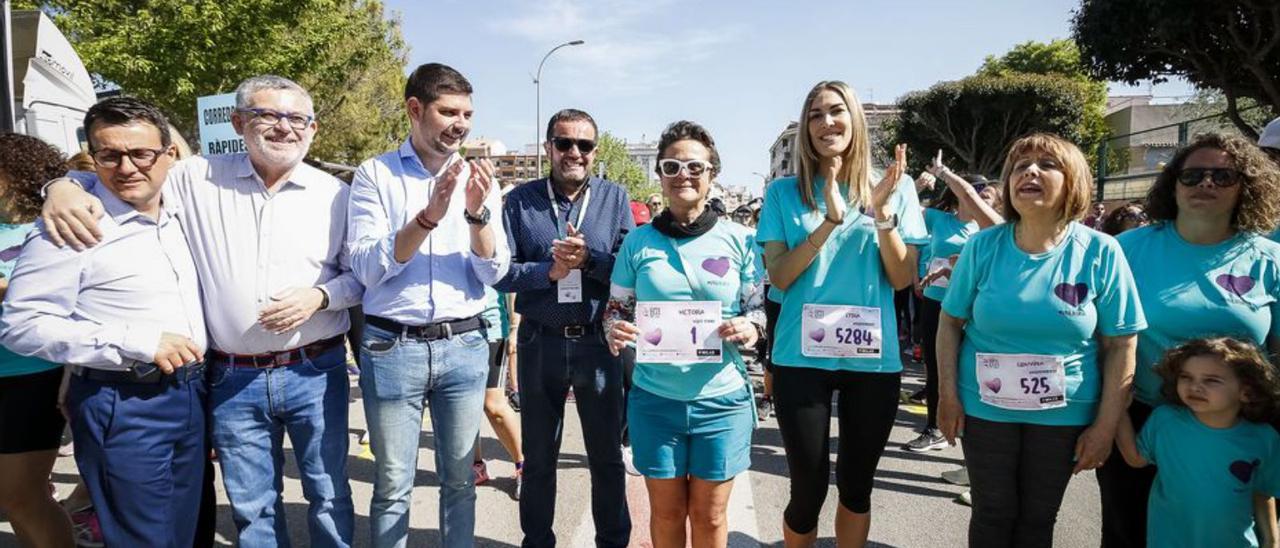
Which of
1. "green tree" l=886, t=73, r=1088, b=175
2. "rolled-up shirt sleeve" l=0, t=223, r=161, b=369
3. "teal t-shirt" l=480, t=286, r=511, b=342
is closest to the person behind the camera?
"rolled-up shirt sleeve" l=0, t=223, r=161, b=369

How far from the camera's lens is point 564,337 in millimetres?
3088

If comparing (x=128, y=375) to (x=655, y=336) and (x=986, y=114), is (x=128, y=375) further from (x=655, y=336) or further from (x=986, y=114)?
(x=986, y=114)

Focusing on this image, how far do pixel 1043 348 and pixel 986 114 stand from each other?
117 feet

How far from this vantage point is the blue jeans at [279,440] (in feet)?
8.38

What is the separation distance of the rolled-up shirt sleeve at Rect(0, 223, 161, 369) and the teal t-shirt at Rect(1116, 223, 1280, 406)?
362 cm

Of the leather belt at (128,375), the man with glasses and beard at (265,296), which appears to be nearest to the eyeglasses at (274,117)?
the man with glasses and beard at (265,296)

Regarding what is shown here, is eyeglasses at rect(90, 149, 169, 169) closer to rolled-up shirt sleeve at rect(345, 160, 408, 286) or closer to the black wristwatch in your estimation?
rolled-up shirt sleeve at rect(345, 160, 408, 286)

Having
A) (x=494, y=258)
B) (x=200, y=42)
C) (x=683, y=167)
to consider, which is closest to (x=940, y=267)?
(x=683, y=167)

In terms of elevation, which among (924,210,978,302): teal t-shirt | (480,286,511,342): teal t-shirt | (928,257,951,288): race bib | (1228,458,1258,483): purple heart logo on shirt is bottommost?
(1228,458,1258,483): purple heart logo on shirt

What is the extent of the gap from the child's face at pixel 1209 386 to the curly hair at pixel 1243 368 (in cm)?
2

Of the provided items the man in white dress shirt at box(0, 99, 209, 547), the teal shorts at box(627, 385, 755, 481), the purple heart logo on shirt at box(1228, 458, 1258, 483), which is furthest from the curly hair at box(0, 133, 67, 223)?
the purple heart logo on shirt at box(1228, 458, 1258, 483)

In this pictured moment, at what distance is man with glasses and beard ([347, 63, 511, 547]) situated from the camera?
2.67 metres

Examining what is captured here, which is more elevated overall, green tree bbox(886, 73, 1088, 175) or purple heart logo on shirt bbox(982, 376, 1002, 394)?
green tree bbox(886, 73, 1088, 175)

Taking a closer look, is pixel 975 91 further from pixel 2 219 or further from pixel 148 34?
pixel 2 219
